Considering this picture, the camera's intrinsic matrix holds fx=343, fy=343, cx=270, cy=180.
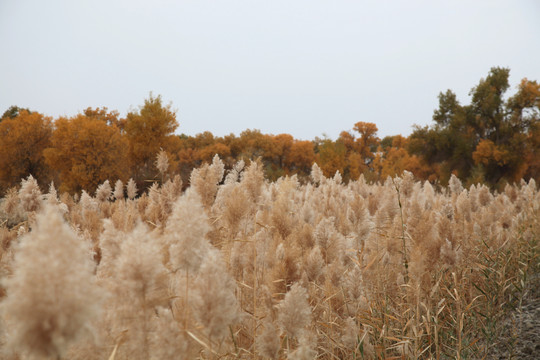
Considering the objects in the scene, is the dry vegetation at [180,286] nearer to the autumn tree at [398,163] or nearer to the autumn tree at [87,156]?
the autumn tree at [398,163]

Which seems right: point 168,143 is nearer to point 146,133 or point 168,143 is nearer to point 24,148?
point 146,133

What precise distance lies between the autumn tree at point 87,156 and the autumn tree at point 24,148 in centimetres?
273

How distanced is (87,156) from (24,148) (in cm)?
641

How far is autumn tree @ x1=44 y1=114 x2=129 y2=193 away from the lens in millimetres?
22266

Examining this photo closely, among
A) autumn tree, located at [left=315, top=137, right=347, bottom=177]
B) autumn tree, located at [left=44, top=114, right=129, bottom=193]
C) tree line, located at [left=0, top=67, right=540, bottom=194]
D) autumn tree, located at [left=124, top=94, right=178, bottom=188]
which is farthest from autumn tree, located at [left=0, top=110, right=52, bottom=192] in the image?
autumn tree, located at [left=315, top=137, right=347, bottom=177]

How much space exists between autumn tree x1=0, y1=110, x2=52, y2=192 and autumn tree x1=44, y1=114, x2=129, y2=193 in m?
A: 2.73

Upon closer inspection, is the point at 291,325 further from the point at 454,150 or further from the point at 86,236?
the point at 454,150

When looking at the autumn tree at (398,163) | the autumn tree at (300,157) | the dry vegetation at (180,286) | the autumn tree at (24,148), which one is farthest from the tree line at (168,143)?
the autumn tree at (300,157)

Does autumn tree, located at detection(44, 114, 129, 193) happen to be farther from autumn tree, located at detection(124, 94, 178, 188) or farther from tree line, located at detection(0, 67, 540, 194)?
autumn tree, located at detection(124, 94, 178, 188)

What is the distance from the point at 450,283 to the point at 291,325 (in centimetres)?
223

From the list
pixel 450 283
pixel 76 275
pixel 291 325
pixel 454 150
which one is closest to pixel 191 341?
pixel 291 325

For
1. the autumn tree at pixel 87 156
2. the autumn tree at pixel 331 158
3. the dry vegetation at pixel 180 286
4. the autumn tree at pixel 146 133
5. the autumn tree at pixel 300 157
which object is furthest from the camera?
the autumn tree at pixel 300 157

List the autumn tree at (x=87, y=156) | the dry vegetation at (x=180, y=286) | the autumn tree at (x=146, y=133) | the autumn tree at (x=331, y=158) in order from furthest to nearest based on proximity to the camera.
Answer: the autumn tree at (x=331, y=158) < the autumn tree at (x=146, y=133) < the autumn tree at (x=87, y=156) < the dry vegetation at (x=180, y=286)

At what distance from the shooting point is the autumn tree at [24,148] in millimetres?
24297
